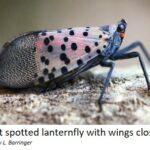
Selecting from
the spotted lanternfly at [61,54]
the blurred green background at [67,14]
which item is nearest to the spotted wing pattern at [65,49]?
the spotted lanternfly at [61,54]

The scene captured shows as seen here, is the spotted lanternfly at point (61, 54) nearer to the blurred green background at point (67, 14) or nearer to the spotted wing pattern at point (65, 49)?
the spotted wing pattern at point (65, 49)

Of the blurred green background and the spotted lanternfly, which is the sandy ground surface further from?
the blurred green background

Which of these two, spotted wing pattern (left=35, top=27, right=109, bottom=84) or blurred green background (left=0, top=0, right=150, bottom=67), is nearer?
spotted wing pattern (left=35, top=27, right=109, bottom=84)

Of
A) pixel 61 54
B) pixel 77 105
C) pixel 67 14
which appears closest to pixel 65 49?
pixel 61 54

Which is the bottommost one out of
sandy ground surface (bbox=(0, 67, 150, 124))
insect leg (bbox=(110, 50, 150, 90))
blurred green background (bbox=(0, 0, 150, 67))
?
sandy ground surface (bbox=(0, 67, 150, 124))

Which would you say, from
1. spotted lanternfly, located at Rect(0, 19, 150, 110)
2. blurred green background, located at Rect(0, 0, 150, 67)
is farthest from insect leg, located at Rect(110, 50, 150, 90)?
blurred green background, located at Rect(0, 0, 150, 67)

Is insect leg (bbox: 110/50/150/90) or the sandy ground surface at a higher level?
insect leg (bbox: 110/50/150/90)

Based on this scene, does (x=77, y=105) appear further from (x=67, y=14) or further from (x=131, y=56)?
(x=67, y=14)
